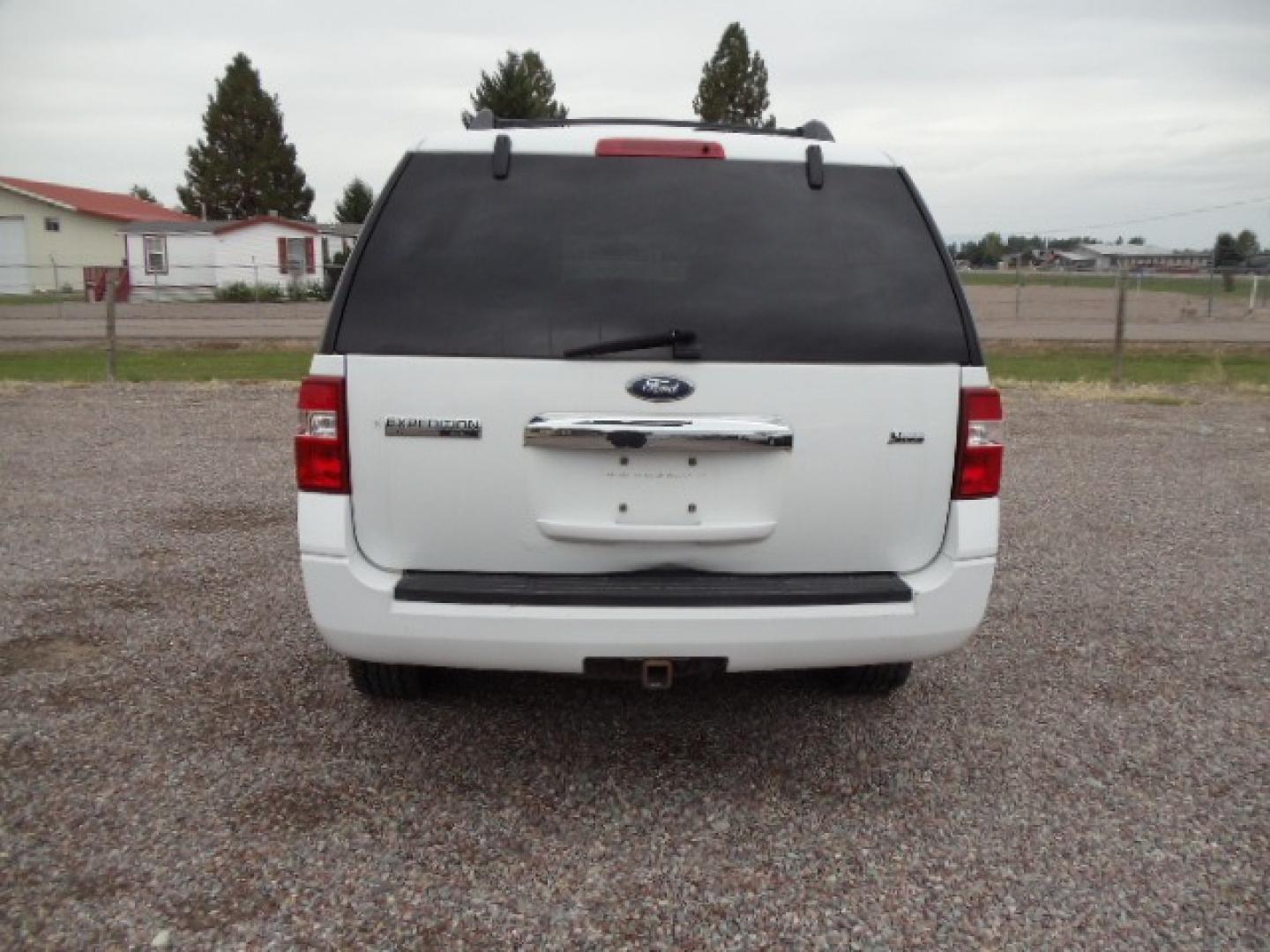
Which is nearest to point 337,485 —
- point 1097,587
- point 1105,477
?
point 1097,587

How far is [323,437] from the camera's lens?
2861mm

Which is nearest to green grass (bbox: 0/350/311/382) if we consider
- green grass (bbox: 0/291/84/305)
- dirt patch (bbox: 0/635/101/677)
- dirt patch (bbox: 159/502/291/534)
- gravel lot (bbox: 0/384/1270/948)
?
dirt patch (bbox: 159/502/291/534)

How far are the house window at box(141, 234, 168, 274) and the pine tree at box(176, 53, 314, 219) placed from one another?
55.1ft

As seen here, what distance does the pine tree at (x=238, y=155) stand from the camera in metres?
59.0

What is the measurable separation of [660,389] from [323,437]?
36.2 inches

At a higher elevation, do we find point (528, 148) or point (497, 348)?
point (528, 148)

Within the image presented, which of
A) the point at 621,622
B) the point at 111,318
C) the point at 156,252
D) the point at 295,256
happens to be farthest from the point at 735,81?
the point at 621,622

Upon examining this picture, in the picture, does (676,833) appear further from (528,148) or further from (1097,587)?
(1097,587)

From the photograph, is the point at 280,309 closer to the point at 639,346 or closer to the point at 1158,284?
the point at 639,346

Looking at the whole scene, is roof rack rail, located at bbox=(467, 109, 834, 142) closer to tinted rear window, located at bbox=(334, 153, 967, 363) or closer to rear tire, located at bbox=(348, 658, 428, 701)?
tinted rear window, located at bbox=(334, 153, 967, 363)

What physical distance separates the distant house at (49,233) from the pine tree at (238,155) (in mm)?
9341

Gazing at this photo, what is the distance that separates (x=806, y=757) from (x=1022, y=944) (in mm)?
1074

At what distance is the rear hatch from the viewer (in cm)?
280

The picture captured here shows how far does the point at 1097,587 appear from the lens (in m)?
5.52
